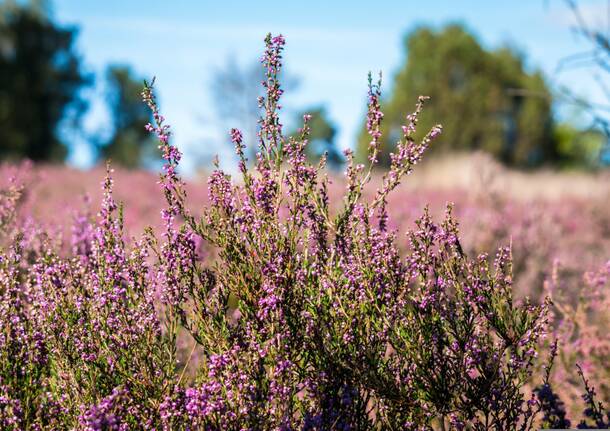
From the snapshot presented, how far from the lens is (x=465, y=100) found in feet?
151

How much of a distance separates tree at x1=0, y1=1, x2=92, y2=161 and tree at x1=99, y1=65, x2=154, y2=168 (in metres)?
12.3

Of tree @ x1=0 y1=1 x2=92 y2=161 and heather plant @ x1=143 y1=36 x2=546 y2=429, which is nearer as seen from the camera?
heather plant @ x1=143 y1=36 x2=546 y2=429

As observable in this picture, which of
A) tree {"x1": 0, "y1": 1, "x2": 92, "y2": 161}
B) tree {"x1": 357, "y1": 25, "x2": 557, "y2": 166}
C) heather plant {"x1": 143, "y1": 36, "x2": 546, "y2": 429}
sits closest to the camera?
heather plant {"x1": 143, "y1": 36, "x2": 546, "y2": 429}

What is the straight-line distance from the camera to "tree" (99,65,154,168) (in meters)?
59.3

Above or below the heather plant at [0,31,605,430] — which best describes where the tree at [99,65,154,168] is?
above

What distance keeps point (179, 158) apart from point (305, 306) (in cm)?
100

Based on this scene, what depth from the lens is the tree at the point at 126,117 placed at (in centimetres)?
5934

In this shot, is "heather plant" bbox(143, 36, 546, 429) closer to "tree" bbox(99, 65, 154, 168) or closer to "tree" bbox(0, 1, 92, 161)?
"tree" bbox(0, 1, 92, 161)

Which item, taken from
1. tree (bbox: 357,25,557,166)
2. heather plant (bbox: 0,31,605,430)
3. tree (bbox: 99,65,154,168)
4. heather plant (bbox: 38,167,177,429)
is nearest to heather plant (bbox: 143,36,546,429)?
heather plant (bbox: 0,31,605,430)

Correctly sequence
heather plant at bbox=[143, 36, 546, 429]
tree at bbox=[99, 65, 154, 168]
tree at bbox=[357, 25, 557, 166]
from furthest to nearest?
tree at bbox=[99, 65, 154, 168] → tree at bbox=[357, 25, 557, 166] → heather plant at bbox=[143, 36, 546, 429]

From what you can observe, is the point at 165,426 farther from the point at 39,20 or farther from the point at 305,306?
the point at 39,20

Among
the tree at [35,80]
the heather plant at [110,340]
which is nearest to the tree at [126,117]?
the tree at [35,80]

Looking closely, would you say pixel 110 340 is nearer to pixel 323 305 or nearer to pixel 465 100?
pixel 323 305

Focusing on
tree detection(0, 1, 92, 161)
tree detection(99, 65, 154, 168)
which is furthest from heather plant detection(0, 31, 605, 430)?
tree detection(99, 65, 154, 168)
